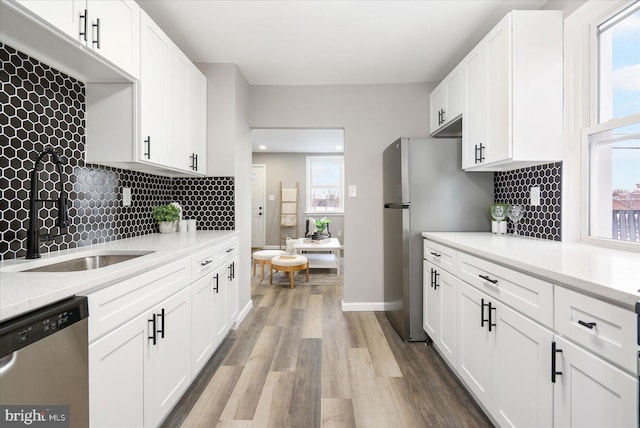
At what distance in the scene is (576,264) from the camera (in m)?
1.24

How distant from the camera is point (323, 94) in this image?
3451mm

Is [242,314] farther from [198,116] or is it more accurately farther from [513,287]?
[513,287]

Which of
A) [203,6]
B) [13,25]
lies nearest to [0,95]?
[13,25]

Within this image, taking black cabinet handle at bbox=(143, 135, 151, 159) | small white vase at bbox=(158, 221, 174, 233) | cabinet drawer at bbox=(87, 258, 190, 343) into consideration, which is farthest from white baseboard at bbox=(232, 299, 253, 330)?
black cabinet handle at bbox=(143, 135, 151, 159)

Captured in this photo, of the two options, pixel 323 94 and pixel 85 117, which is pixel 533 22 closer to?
pixel 323 94

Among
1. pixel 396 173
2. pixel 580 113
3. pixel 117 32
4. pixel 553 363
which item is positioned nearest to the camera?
pixel 553 363

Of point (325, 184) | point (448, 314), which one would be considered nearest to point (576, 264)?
point (448, 314)

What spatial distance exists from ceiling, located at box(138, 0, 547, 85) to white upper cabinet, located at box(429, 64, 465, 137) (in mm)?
241

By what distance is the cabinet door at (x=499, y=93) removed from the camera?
1938 millimetres

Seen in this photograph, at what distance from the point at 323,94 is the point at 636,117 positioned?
260 cm

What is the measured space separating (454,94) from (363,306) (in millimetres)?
2308

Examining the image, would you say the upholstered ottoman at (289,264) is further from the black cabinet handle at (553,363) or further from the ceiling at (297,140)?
the black cabinet handle at (553,363)

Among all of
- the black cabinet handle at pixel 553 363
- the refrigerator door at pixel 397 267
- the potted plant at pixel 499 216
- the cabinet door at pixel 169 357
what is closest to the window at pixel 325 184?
the refrigerator door at pixel 397 267

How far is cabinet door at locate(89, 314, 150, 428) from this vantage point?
1.06 meters
